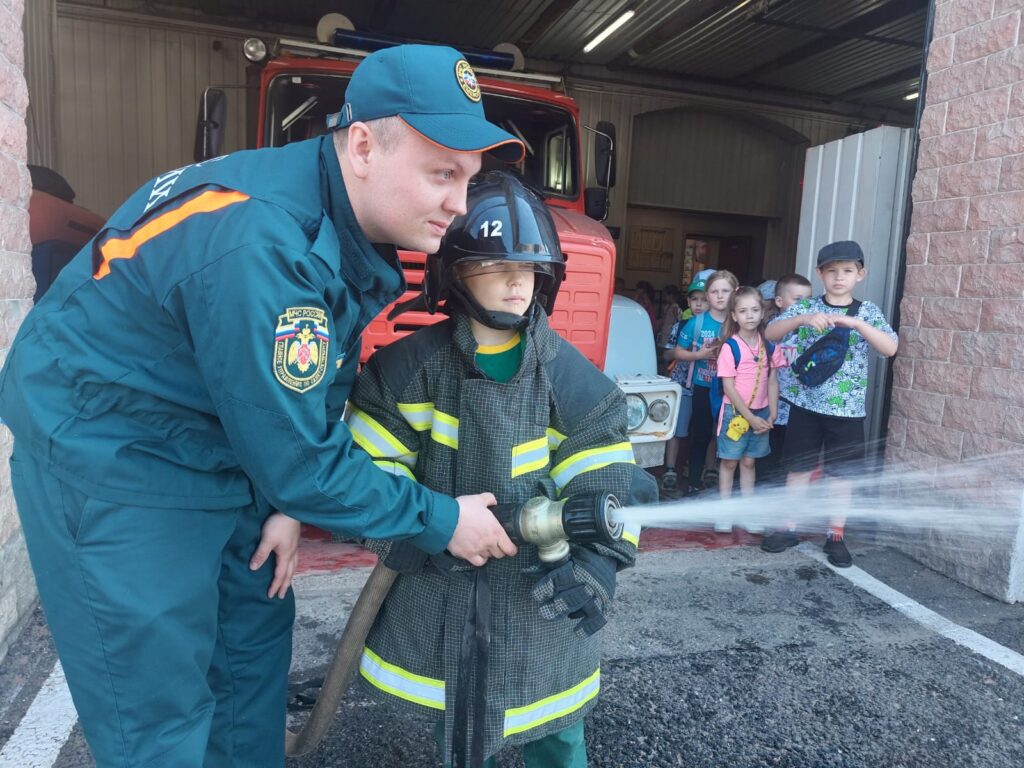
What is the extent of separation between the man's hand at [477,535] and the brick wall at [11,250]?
8.00ft

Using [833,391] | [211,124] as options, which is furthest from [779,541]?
[211,124]

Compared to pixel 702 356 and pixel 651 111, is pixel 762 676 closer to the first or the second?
pixel 702 356

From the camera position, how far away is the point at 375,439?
193 centimetres

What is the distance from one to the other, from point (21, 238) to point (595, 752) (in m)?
3.28

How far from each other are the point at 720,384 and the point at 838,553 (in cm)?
150

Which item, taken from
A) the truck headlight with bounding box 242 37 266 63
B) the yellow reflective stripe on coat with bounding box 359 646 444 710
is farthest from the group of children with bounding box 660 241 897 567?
the truck headlight with bounding box 242 37 266 63

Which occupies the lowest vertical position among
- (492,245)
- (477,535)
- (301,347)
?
(477,535)

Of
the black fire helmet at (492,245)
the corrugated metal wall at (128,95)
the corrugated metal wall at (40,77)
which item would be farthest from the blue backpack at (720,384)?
the corrugated metal wall at (128,95)

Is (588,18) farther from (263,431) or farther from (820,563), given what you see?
(263,431)

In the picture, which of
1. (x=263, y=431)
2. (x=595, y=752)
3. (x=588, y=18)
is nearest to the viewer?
(x=263, y=431)

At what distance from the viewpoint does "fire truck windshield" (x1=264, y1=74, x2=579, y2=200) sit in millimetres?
5070

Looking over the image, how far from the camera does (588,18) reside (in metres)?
10.9

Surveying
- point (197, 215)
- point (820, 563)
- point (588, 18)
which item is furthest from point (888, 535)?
point (588, 18)

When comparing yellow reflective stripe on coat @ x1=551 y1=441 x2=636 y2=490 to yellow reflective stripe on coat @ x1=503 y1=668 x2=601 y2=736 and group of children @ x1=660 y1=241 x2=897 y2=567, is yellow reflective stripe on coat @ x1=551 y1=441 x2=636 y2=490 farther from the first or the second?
group of children @ x1=660 y1=241 x2=897 y2=567
